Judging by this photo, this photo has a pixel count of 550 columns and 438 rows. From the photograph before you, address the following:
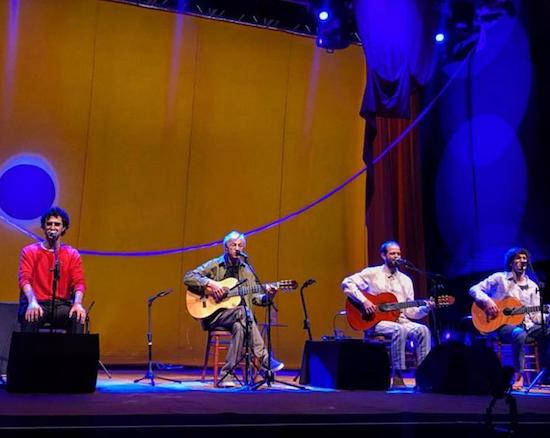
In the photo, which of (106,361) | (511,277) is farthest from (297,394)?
(106,361)

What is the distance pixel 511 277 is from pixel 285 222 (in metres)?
3.16

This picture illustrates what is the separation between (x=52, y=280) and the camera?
18.1 feet

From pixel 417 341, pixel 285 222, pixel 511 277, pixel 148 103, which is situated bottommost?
pixel 417 341

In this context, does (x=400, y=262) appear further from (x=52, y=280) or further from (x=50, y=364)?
(x=50, y=364)

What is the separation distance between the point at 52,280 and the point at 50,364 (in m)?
1.03

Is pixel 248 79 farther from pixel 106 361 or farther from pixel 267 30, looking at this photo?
pixel 106 361

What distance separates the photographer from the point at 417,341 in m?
6.38

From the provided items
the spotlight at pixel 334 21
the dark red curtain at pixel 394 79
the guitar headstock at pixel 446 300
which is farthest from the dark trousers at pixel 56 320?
the spotlight at pixel 334 21

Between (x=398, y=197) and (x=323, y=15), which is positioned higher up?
(x=323, y=15)

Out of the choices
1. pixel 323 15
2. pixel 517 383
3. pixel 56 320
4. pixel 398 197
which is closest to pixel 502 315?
pixel 517 383

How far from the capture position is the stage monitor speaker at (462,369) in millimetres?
5211

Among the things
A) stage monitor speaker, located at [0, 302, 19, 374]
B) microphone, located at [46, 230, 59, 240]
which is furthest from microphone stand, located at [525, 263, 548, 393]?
stage monitor speaker, located at [0, 302, 19, 374]

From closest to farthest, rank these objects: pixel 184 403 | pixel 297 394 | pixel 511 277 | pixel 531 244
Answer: pixel 184 403 < pixel 297 394 < pixel 511 277 < pixel 531 244

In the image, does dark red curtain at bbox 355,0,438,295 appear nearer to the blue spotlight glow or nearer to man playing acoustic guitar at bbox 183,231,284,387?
man playing acoustic guitar at bbox 183,231,284,387
